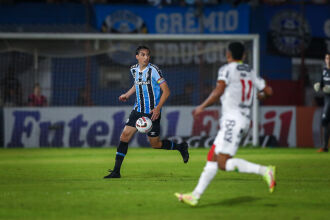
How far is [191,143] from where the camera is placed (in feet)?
62.3

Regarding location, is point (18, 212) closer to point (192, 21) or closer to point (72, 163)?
point (72, 163)

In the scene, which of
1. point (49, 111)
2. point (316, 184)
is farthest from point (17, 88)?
point (316, 184)

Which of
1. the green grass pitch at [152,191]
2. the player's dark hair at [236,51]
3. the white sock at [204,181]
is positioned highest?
the player's dark hair at [236,51]

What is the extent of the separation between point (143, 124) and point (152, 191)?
2.14m

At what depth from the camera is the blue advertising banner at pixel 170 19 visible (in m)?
23.5

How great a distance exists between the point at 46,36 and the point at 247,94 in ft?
41.1

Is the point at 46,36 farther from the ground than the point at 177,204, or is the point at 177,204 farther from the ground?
the point at 46,36

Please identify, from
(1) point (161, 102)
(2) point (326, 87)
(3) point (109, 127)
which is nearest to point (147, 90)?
(1) point (161, 102)

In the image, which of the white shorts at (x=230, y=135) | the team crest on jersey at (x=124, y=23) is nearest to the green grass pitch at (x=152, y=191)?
the white shorts at (x=230, y=135)

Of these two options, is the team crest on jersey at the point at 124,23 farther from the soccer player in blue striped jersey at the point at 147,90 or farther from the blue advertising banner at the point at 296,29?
the soccer player in blue striped jersey at the point at 147,90

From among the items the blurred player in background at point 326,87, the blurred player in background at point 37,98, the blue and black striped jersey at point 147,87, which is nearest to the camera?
the blue and black striped jersey at point 147,87

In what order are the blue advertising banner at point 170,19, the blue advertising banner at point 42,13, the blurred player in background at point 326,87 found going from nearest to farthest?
the blurred player in background at point 326,87 → the blue advertising banner at point 170,19 → the blue advertising banner at point 42,13

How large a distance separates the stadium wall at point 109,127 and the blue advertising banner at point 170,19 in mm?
5434

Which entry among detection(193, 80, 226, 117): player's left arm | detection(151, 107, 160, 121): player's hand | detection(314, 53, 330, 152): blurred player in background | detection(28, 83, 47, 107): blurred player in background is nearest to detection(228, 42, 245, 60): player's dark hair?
detection(193, 80, 226, 117): player's left arm
